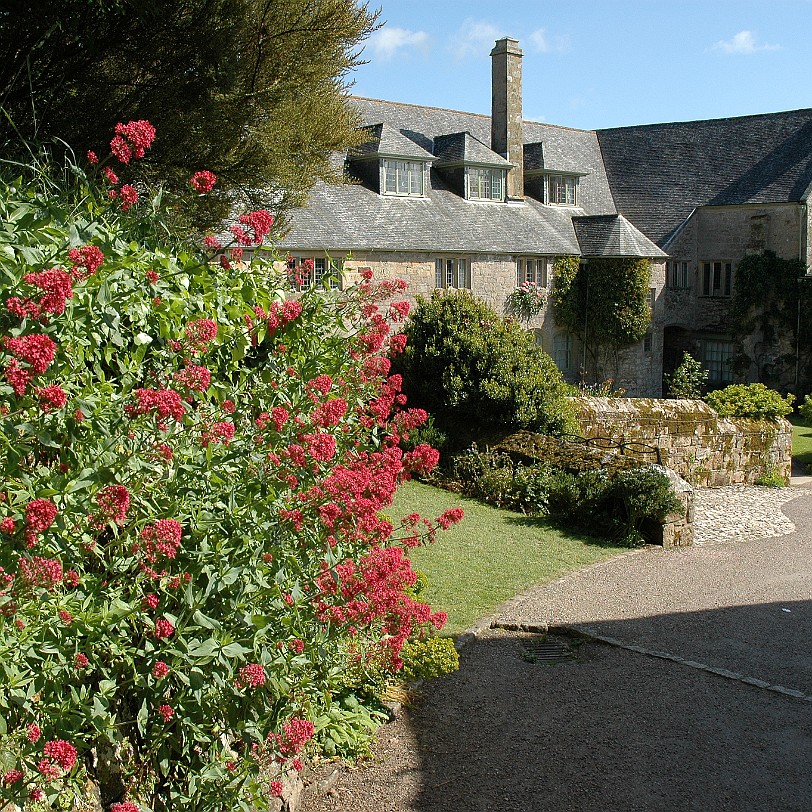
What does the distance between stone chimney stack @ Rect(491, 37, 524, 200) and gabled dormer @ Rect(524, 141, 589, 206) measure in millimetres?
745

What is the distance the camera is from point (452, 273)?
27.2 m

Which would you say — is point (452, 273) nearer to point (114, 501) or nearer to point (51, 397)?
point (114, 501)

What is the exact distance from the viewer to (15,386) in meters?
3.46

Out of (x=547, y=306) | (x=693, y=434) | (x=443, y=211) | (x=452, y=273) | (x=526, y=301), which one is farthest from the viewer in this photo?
(x=547, y=306)

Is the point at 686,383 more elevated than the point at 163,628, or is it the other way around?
the point at 163,628

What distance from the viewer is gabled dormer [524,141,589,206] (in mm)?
31266

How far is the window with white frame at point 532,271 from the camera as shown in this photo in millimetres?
28938

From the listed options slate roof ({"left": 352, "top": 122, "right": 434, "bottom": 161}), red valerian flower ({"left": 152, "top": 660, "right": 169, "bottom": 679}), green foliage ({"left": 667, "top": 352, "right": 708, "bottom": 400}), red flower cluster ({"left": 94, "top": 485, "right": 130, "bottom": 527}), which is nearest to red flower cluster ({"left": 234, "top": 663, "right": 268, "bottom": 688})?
red valerian flower ({"left": 152, "top": 660, "right": 169, "bottom": 679})

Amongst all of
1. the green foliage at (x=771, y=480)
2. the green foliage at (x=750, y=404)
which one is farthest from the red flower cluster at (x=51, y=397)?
the green foliage at (x=750, y=404)

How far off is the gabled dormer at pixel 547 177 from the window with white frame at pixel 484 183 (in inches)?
76.4

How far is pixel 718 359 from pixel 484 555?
23561mm

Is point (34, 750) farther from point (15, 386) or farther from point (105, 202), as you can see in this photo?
point (105, 202)

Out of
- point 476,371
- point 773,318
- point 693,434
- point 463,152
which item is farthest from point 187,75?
point 773,318

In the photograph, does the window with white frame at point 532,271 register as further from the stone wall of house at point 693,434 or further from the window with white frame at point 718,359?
the stone wall of house at point 693,434
